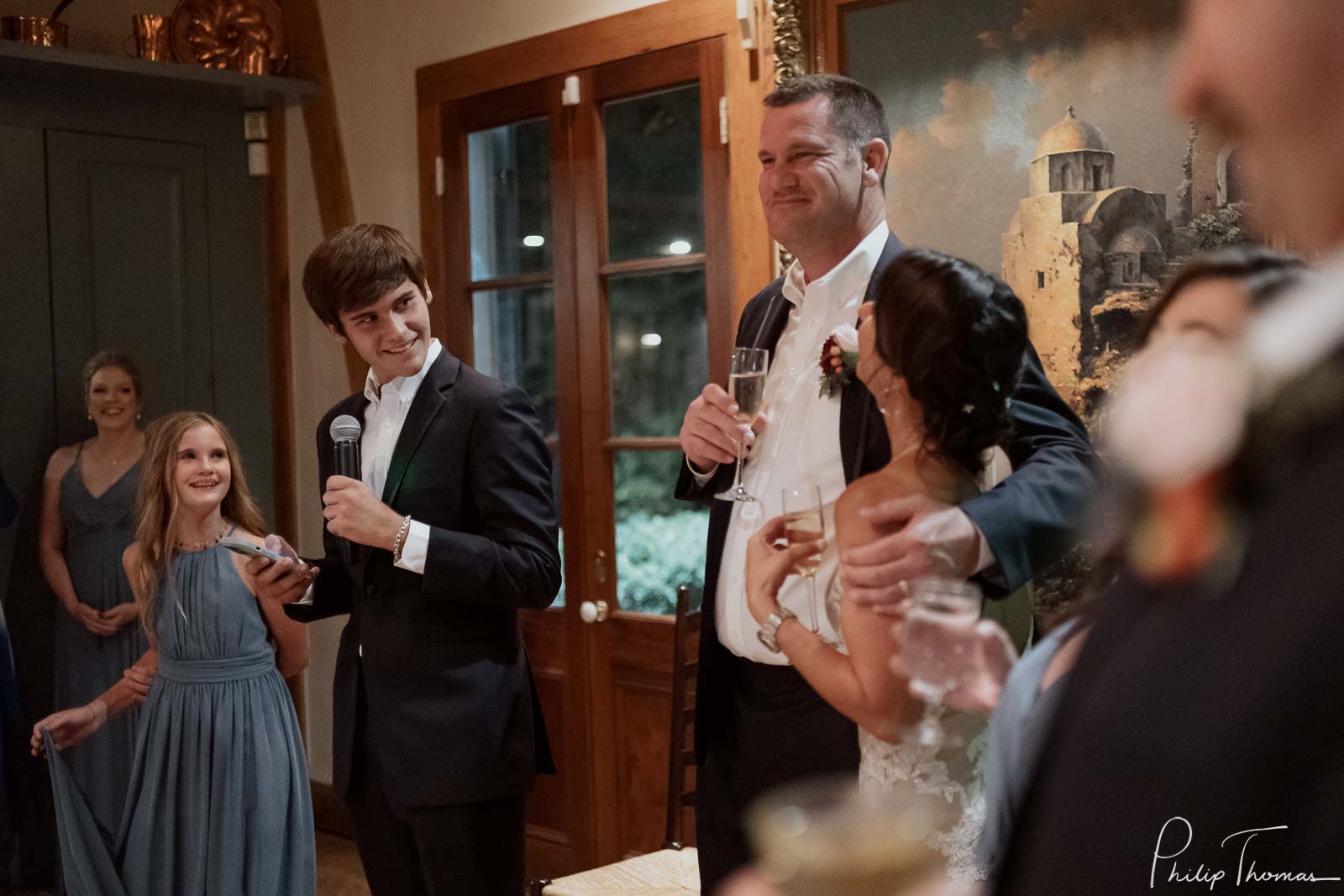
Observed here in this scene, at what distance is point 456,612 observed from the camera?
2.31m

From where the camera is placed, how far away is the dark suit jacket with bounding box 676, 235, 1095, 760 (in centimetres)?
125

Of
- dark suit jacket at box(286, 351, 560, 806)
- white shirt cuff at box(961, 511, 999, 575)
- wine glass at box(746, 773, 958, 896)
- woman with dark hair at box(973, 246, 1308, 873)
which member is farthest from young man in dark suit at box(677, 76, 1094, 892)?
wine glass at box(746, 773, 958, 896)

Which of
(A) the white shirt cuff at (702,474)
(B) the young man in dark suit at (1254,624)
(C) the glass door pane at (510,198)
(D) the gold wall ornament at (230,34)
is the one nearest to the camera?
(B) the young man in dark suit at (1254,624)

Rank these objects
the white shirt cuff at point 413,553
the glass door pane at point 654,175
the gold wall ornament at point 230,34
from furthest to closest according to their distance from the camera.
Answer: the gold wall ornament at point 230,34
the glass door pane at point 654,175
the white shirt cuff at point 413,553

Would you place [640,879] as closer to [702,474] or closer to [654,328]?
[702,474]

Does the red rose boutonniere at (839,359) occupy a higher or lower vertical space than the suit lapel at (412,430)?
higher

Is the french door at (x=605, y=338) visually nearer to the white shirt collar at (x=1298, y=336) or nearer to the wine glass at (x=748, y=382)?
the wine glass at (x=748, y=382)

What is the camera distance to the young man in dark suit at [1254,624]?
439mm

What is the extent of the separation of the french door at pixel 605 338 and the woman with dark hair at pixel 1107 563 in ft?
8.95

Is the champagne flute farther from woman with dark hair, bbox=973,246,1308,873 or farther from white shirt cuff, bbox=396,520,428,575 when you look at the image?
white shirt cuff, bbox=396,520,428,575

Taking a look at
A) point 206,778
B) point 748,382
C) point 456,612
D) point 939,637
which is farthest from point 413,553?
point 939,637

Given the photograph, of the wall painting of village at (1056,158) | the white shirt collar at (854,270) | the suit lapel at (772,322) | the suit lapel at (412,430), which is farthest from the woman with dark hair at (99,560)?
the white shirt collar at (854,270)

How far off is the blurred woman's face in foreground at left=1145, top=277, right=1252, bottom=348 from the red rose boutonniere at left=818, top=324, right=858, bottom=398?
3.10 ft

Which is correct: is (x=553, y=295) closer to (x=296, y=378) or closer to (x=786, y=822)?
(x=296, y=378)
